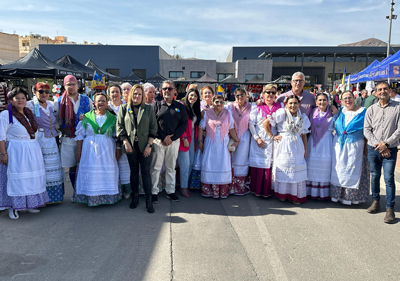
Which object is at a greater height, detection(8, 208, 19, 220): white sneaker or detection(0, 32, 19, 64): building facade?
detection(0, 32, 19, 64): building facade

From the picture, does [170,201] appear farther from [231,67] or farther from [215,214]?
[231,67]

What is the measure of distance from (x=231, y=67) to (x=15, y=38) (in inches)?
1809

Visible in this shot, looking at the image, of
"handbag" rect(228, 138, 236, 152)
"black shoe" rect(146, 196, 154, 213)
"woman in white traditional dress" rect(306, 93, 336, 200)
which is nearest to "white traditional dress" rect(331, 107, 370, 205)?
"woman in white traditional dress" rect(306, 93, 336, 200)

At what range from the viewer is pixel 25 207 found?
3.97 metres

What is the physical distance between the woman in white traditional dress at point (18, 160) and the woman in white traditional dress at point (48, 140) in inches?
8.3

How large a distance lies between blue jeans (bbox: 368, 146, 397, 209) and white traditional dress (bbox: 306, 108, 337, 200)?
63 centimetres

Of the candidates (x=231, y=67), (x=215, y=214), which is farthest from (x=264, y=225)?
(x=231, y=67)

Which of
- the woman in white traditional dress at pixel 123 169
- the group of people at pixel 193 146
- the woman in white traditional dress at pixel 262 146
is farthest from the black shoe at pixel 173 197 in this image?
the woman in white traditional dress at pixel 262 146

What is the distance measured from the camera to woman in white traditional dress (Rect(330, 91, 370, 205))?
14.5 ft

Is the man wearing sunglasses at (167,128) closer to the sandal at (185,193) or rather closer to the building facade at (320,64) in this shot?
the sandal at (185,193)

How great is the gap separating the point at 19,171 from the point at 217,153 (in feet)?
9.46

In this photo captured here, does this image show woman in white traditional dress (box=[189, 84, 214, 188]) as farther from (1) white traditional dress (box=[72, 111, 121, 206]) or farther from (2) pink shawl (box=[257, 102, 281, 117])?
(1) white traditional dress (box=[72, 111, 121, 206])

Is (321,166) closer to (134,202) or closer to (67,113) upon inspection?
(134,202)

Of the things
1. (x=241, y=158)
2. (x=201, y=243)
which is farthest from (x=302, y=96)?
(x=201, y=243)
